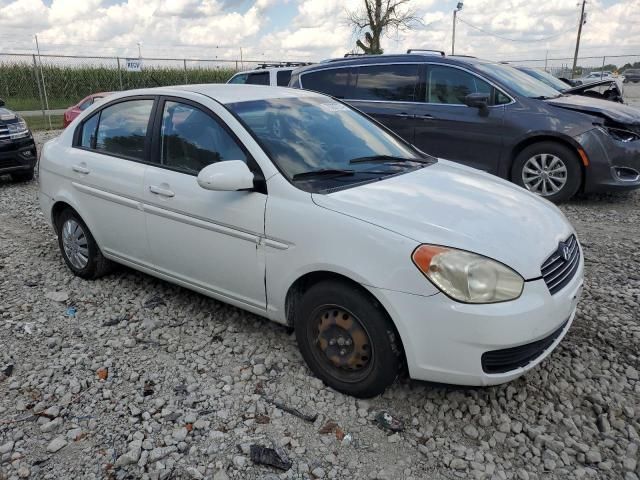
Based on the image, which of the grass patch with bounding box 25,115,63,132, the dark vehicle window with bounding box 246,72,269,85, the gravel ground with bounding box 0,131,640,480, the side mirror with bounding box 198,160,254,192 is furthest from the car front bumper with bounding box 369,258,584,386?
the grass patch with bounding box 25,115,63,132

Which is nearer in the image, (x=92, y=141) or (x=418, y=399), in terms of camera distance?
(x=418, y=399)

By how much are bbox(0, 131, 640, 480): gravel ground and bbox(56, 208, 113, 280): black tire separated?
0.48m

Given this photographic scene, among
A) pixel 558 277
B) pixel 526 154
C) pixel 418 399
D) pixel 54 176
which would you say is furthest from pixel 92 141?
pixel 526 154

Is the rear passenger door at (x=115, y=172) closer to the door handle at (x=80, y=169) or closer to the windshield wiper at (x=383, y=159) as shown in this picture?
the door handle at (x=80, y=169)

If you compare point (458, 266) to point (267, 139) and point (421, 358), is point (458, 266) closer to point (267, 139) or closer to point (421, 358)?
point (421, 358)

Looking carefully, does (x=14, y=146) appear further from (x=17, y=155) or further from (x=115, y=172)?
(x=115, y=172)

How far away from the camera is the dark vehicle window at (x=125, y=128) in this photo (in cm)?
399

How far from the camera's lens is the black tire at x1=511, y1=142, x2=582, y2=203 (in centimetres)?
660

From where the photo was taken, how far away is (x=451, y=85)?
720 cm

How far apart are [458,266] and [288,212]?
0.99m

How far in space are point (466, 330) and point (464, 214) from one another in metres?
0.66

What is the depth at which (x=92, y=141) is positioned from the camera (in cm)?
445

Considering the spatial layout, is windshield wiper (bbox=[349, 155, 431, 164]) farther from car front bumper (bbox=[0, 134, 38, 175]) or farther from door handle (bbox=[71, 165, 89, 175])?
car front bumper (bbox=[0, 134, 38, 175])

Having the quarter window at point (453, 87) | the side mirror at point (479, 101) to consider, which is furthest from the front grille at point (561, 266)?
the quarter window at point (453, 87)
